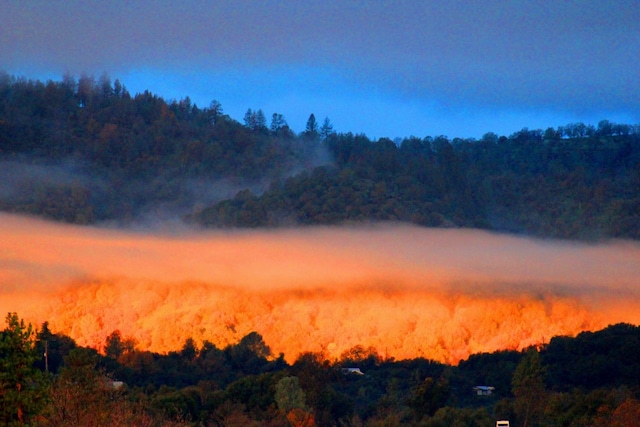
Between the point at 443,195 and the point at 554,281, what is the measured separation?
36.5 ft

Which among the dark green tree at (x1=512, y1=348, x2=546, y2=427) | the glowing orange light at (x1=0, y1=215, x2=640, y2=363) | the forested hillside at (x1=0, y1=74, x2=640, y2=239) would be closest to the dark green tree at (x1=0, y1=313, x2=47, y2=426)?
the dark green tree at (x1=512, y1=348, x2=546, y2=427)

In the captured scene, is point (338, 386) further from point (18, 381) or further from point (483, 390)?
point (18, 381)

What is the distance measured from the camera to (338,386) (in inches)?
2046

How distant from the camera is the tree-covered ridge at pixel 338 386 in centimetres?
3453

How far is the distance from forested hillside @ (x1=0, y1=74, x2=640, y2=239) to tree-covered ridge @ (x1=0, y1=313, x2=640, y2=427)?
11890 mm

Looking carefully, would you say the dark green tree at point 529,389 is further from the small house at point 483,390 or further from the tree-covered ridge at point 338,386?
the small house at point 483,390

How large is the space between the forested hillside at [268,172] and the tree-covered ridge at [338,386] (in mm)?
Result: 11890

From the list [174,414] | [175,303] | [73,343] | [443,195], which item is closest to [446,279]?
[443,195]

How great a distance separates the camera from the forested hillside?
68375 mm

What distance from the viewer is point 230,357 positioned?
2308 inches

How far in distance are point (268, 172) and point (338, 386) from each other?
26.7m

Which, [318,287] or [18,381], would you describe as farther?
[318,287]

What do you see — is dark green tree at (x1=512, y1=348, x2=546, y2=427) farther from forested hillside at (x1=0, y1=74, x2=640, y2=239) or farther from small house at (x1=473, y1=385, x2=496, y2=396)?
forested hillside at (x1=0, y1=74, x2=640, y2=239)

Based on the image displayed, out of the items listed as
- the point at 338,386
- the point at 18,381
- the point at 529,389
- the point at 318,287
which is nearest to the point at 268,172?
the point at 318,287
